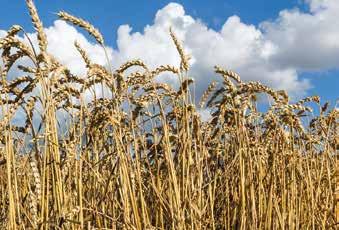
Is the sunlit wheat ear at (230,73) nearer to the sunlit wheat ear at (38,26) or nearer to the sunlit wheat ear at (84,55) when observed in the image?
the sunlit wheat ear at (84,55)

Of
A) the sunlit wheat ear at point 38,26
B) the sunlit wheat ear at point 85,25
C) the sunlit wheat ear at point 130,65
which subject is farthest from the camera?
the sunlit wheat ear at point 130,65

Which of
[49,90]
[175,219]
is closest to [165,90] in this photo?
[175,219]

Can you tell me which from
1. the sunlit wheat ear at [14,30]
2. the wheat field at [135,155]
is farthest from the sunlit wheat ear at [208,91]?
the sunlit wheat ear at [14,30]

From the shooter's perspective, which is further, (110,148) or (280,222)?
(110,148)

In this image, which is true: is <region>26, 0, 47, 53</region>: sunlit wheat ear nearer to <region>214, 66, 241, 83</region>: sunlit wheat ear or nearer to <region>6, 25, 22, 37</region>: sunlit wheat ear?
<region>6, 25, 22, 37</region>: sunlit wheat ear

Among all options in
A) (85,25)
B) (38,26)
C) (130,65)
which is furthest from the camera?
(130,65)

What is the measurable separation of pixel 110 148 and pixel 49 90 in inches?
61.2

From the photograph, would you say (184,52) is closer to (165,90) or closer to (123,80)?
(123,80)

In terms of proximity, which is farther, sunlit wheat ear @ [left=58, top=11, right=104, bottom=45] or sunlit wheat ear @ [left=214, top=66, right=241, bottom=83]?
sunlit wheat ear @ [left=214, top=66, right=241, bottom=83]

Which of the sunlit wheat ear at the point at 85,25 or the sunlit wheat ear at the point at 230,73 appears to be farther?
the sunlit wheat ear at the point at 230,73

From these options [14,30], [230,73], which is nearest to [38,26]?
[14,30]

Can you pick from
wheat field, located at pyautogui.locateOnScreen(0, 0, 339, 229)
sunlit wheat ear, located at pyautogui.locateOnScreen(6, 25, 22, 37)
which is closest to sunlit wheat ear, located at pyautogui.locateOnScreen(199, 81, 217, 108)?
wheat field, located at pyautogui.locateOnScreen(0, 0, 339, 229)

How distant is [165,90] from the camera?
315 cm

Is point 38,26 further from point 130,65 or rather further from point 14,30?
point 130,65
